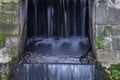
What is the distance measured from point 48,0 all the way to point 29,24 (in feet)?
2.41

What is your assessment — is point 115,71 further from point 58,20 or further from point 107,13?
point 58,20

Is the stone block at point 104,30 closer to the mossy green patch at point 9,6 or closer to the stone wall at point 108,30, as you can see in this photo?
the stone wall at point 108,30

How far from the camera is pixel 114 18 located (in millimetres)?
7219

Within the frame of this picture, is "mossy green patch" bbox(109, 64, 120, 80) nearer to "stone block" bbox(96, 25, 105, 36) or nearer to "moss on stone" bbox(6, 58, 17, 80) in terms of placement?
"stone block" bbox(96, 25, 105, 36)

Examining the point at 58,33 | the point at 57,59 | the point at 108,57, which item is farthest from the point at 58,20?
the point at 108,57

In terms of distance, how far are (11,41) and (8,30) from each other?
0.22 m

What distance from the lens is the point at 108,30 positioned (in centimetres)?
721

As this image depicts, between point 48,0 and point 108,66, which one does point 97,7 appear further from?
point 48,0

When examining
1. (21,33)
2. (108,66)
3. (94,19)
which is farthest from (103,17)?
(21,33)

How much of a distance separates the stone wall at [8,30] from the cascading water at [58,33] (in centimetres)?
33

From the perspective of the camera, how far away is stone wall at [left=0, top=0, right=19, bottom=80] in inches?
282

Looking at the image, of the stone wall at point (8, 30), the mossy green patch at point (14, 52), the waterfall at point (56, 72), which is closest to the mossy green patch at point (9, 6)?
the stone wall at point (8, 30)

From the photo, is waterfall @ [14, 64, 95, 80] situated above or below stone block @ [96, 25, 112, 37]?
below

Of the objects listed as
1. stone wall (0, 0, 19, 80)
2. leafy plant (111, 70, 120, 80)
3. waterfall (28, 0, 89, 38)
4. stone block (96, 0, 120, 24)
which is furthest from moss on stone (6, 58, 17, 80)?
leafy plant (111, 70, 120, 80)
